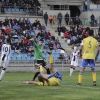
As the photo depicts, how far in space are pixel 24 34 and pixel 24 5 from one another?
668 centimetres

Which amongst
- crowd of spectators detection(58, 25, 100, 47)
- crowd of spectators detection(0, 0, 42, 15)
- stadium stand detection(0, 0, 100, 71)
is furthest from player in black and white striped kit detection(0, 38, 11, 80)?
crowd of spectators detection(0, 0, 42, 15)

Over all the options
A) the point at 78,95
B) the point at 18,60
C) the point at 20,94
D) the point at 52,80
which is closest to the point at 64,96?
the point at 78,95

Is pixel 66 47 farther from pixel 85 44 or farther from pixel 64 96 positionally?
pixel 64 96

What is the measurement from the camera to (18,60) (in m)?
36.8

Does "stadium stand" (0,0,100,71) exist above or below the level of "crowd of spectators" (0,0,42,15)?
below

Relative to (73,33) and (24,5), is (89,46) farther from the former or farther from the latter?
(24,5)

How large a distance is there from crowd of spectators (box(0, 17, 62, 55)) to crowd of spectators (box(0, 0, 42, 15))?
211cm

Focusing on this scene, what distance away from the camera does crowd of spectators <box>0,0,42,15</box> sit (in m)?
47.7

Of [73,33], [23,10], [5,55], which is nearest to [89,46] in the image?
[5,55]

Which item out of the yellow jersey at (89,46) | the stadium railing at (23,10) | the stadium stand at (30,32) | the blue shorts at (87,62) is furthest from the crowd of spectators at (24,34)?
the yellow jersey at (89,46)

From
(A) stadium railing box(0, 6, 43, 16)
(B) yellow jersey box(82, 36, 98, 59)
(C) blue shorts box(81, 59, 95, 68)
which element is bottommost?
(C) blue shorts box(81, 59, 95, 68)

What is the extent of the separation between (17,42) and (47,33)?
198 inches

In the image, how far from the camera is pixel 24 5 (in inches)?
1901

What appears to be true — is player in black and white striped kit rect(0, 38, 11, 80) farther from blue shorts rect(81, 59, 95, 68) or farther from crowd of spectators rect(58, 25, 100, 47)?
crowd of spectators rect(58, 25, 100, 47)
